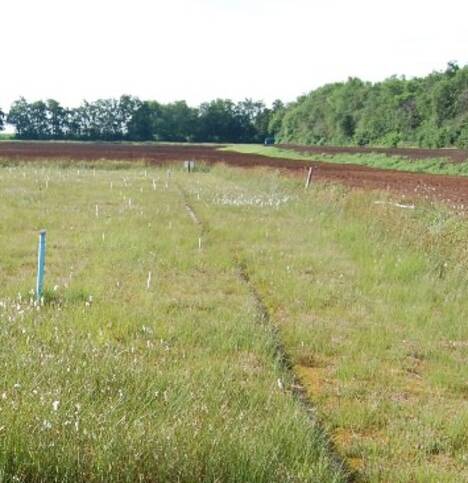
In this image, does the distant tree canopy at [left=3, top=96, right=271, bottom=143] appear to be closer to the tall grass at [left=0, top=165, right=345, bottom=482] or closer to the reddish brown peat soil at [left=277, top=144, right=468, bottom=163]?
the reddish brown peat soil at [left=277, top=144, right=468, bottom=163]

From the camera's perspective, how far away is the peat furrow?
3.80 m

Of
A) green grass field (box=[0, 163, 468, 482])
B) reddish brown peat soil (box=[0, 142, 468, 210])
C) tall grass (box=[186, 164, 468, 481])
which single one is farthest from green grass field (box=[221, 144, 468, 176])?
green grass field (box=[0, 163, 468, 482])

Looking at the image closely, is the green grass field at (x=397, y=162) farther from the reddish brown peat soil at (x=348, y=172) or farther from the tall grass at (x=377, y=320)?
the tall grass at (x=377, y=320)

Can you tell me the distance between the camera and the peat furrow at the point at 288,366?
3.80 m

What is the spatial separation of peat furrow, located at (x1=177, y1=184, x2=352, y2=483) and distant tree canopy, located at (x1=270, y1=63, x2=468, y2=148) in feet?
192

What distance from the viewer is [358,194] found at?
17391 mm

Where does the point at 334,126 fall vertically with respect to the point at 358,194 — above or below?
above

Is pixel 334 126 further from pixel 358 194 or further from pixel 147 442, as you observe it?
A: pixel 147 442

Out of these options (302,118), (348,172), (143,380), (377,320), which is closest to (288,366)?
(143,380)

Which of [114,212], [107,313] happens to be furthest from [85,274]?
[114,212]

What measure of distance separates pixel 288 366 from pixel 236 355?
18.9 inches

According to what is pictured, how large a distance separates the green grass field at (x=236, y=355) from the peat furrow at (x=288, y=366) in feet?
0.08

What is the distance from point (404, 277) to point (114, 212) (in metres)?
8.72

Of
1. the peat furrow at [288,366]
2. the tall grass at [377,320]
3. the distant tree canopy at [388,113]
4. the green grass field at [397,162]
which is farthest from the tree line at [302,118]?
the peat furrow at [288,366]
